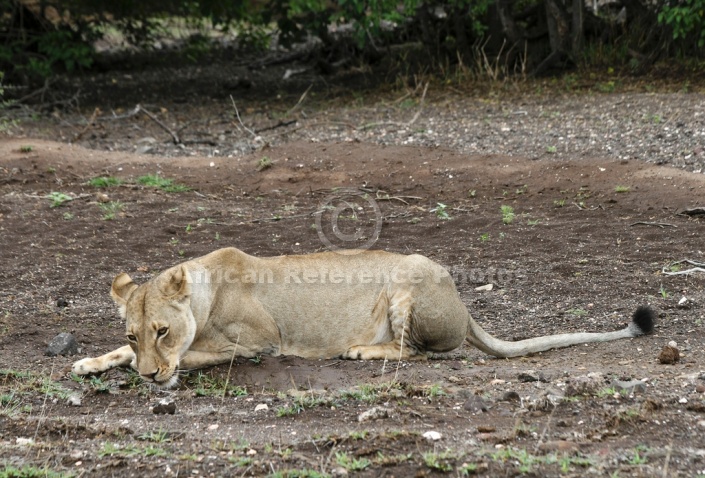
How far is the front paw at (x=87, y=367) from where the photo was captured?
6160 millimetres

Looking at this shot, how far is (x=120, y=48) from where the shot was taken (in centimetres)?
2302

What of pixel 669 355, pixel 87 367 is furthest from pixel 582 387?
pixel 87 367

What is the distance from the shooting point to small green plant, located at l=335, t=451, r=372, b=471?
4234 millimetres

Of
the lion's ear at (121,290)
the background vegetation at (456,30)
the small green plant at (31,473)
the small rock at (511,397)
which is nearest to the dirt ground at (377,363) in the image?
the small rock at (511,397)

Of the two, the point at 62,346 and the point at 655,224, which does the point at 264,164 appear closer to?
the point at 655,224

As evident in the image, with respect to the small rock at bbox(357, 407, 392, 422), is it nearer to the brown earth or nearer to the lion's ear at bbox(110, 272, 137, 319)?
the brown earth

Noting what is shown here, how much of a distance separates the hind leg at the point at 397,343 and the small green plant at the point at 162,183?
18.2 ft

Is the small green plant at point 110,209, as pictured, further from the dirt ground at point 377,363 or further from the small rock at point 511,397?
the small rock at point 511,397

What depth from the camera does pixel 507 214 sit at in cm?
1026

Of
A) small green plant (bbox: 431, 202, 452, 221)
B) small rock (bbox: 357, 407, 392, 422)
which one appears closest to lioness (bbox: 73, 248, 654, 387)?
small rock (bbox: 357, 407, 392, 422)

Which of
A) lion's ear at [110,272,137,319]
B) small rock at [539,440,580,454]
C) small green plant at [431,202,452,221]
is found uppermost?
small rock at [539,440,580,454]

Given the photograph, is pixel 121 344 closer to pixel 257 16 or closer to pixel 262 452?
pixel 262 452

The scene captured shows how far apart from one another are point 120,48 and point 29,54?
20.3 ft

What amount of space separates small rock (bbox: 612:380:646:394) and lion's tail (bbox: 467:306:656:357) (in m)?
1.23
